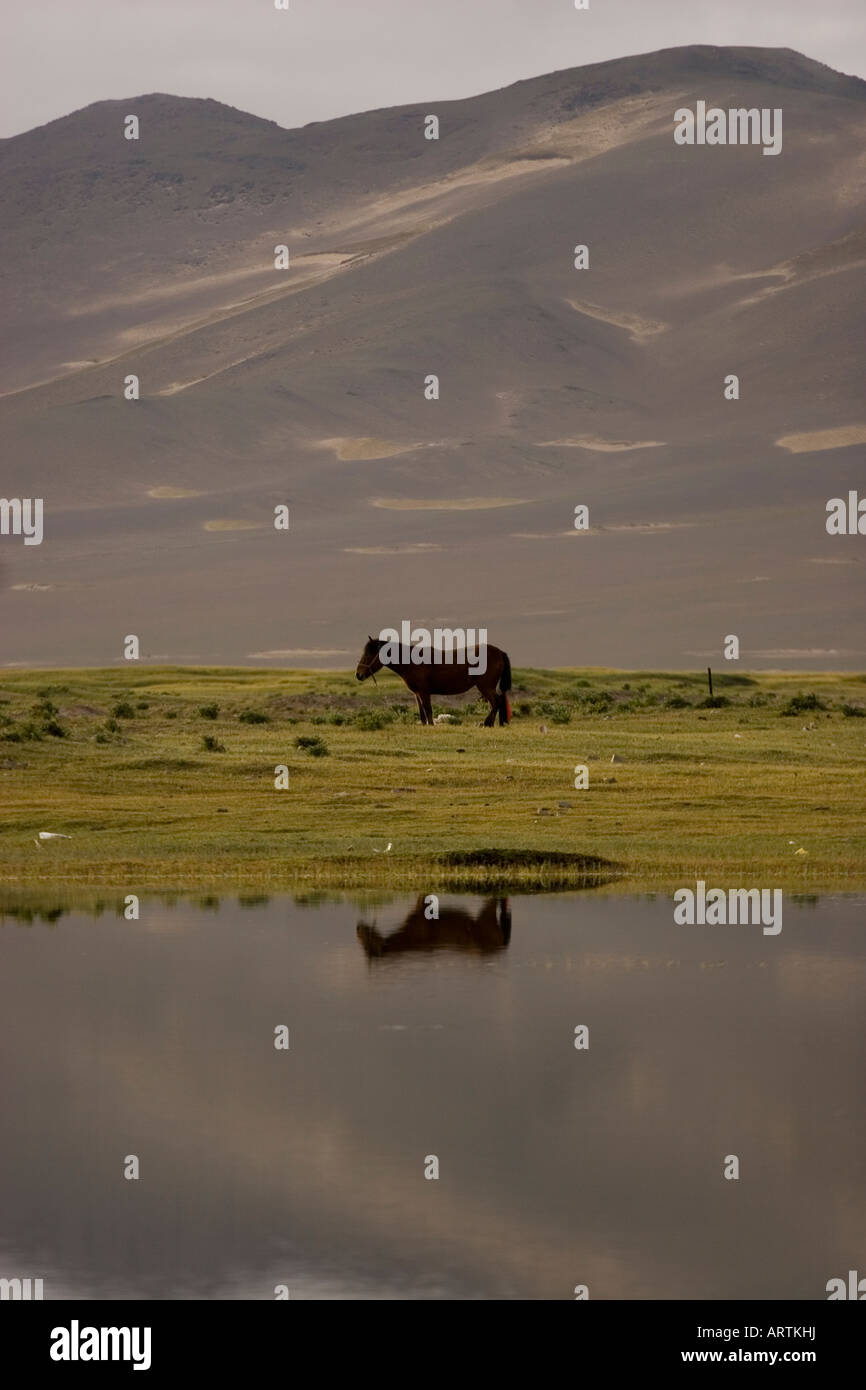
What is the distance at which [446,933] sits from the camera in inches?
817

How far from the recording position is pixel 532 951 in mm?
19734

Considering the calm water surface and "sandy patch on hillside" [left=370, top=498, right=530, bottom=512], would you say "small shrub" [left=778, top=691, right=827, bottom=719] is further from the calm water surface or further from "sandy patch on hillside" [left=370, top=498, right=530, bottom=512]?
"sandy patch on hillside" [left=370, top=498, right=530, bottom=512]

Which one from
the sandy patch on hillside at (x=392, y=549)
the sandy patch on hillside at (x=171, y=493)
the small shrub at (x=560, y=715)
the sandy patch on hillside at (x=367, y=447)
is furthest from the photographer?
the sandy patch on hillside at (x=367, y=447)

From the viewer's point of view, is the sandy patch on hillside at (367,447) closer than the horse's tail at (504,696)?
No

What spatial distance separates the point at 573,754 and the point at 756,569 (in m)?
114

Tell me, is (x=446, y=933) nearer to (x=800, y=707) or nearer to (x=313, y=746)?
(x=313, y=746)

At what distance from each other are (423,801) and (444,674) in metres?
14.8

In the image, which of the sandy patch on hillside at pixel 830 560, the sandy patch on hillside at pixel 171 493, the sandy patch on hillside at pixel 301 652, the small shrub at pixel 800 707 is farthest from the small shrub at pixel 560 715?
the sandy patch on hillside at pixel 171 493

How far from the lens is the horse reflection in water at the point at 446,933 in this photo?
19.9 metres

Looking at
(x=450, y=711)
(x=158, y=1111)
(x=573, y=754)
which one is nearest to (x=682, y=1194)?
(x=158, y=1111)

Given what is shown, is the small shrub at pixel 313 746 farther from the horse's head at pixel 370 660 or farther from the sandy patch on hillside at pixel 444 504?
the sandy patch on hillside at pixel 444 504

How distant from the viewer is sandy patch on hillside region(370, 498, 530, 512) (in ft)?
572

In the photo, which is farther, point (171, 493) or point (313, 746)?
point (171, 493)

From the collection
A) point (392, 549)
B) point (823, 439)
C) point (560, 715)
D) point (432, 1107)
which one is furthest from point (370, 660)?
point (823, 439)
